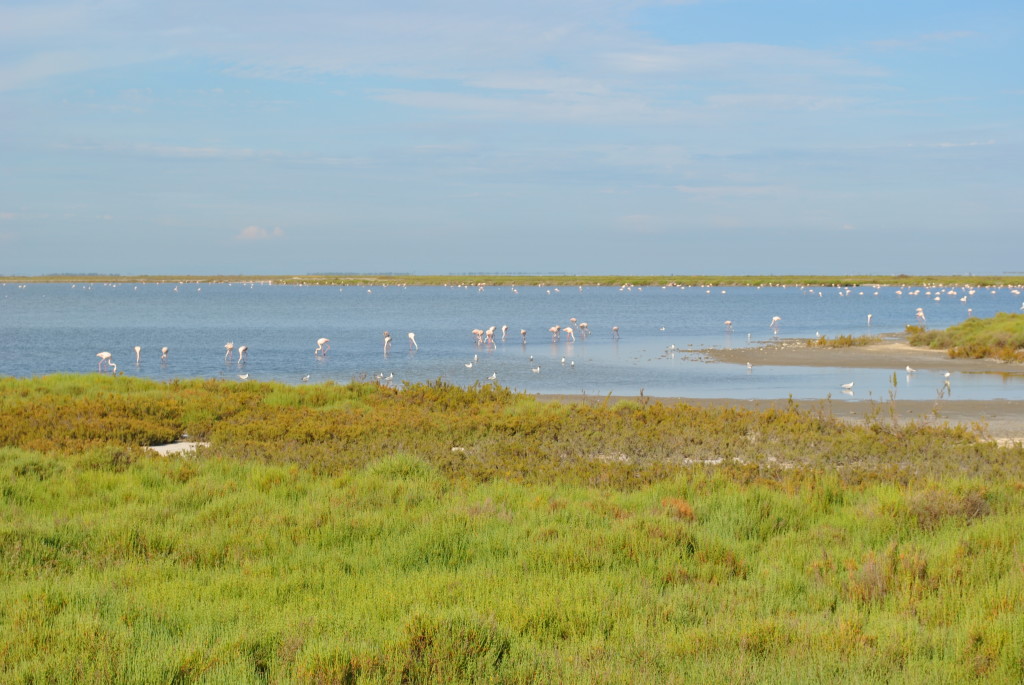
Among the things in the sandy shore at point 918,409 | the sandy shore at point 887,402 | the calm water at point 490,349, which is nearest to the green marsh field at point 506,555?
the sandy shore at point 918,409

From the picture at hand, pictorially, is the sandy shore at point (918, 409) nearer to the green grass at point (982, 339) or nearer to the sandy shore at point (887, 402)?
the sandy shore at point (887, 402)

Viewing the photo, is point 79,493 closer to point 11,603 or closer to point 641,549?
point 11,603

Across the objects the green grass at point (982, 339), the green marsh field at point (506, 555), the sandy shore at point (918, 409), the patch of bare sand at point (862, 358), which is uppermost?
Result: the green grass at point (982, 339)

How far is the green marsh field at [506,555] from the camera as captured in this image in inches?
227

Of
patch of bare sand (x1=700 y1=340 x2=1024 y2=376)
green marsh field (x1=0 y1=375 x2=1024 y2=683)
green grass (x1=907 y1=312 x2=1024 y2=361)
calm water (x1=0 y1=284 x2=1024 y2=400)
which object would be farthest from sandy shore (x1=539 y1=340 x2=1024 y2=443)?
green marsh field (x1=0 y1=375 x2=1024 y2=683)

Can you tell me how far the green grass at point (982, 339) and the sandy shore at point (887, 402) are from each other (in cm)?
51

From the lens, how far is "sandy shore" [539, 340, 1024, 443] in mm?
18016

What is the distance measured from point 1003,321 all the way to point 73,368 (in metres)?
36.3

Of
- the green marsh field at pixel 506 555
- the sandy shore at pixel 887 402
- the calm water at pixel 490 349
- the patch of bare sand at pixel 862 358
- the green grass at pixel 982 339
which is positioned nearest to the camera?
the green marsh field at pixel 506 555

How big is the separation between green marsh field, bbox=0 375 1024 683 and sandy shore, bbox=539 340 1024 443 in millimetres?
3886

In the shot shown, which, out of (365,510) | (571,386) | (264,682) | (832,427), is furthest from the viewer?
(571,386)

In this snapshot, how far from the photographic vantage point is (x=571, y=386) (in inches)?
1053

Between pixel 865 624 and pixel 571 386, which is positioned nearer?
pixel 865 624

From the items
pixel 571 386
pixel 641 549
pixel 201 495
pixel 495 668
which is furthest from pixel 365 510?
pixel 571 386
